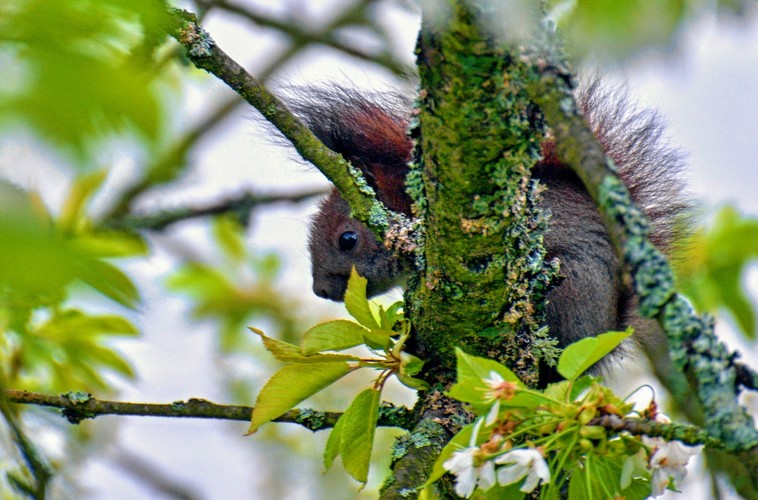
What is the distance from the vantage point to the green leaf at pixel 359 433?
171cm

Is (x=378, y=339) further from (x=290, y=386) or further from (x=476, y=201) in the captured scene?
(x=476, y=201)

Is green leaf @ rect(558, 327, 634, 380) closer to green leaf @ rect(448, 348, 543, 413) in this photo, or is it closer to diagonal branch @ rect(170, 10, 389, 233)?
green leaf @ rect(448, 348, 543, 413)

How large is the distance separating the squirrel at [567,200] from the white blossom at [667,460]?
1.01 metres

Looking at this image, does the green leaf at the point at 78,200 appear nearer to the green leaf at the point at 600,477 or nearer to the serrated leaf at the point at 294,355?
the serrated leaf at the point at 294,355

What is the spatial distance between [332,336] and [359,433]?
0.21m

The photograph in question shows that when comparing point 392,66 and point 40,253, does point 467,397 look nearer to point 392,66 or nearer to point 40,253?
point 40,253

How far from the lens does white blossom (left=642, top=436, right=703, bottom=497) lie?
129 centimetres

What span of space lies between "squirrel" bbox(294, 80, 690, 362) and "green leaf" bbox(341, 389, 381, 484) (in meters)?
0.63

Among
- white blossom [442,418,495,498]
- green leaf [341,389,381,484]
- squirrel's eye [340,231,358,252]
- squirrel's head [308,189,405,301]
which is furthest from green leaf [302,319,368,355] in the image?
squirrel's eye [340,231,358,252]

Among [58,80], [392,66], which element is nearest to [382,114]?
[392,66]

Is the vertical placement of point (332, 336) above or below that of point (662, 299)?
above

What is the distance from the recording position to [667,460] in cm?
130

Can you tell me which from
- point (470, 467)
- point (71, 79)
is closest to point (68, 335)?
point (470, 467)

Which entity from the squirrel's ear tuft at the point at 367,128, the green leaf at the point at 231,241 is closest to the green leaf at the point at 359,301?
the squirrel's ear tuft at the point at 367,128
